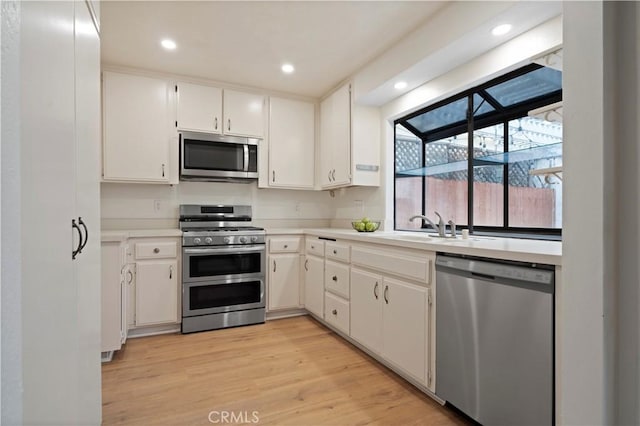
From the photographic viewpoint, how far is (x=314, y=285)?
3266 millimetres

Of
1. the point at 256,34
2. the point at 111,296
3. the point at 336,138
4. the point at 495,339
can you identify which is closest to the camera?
the point at 495,339

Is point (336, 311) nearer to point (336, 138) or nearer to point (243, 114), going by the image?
point (336, 138)

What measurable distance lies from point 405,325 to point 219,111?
2.74 meters

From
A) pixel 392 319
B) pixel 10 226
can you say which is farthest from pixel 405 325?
pixel 10 226

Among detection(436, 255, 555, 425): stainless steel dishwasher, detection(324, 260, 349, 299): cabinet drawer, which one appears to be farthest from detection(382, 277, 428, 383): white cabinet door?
detection(324, 260, 349, 299): cabinet drawer

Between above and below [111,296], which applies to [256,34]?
above

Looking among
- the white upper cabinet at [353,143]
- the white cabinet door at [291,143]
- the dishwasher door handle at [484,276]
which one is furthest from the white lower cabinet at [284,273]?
the dishwasher door handle at [484,276]

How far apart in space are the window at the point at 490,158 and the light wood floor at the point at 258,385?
52.9 inches

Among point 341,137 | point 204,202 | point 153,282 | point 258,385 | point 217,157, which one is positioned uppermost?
point 341,137

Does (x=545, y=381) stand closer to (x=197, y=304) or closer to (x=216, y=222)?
(x=197, y=304)

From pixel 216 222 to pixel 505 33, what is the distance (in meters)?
2.90

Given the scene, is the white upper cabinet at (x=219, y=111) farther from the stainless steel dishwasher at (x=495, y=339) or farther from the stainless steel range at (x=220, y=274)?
the stainless steel dishwasher at (x=495, y=339)

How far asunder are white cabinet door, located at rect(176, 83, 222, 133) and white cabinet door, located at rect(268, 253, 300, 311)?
1.51m

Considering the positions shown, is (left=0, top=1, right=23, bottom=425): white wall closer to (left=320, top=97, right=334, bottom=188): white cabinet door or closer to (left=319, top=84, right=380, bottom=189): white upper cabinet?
(left=319, top=84, right=380, bottom=189): white upper cabinet
